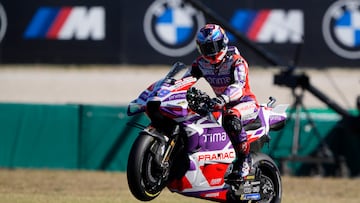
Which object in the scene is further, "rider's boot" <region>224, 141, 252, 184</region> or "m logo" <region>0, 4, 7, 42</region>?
"m logo" <region>0, 4, 7, 42</region>

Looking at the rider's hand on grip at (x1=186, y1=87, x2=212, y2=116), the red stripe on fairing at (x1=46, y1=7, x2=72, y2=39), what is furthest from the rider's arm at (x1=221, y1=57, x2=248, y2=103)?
the red stripe on fairing at (x1=46, y1=7, x2=72, y2=39)

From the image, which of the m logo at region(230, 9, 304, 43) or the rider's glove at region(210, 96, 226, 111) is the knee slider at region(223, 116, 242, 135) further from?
the m logo at region(230, 9, 304, 43)

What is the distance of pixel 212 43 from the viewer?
10367 millimetres

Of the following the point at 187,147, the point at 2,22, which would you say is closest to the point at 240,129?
the point at 187,147

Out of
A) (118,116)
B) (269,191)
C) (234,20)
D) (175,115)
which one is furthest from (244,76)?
(234,20)

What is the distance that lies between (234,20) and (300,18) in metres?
1.59

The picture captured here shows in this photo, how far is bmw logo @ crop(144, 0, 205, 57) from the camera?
23.3 meters

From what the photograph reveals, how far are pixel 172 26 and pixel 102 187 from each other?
876 centimetres

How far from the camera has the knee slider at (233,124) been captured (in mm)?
10352

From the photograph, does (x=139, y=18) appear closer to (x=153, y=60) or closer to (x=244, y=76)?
(x=153, y=60)

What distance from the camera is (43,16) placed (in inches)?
939

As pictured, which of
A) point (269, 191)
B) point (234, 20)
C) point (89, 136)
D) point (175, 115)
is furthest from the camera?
point (234, 20)

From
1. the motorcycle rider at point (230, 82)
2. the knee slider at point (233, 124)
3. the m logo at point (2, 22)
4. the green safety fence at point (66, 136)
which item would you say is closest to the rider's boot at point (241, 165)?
the motorcycle rider at point (230, 82)

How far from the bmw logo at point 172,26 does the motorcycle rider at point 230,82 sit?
12584 mm
